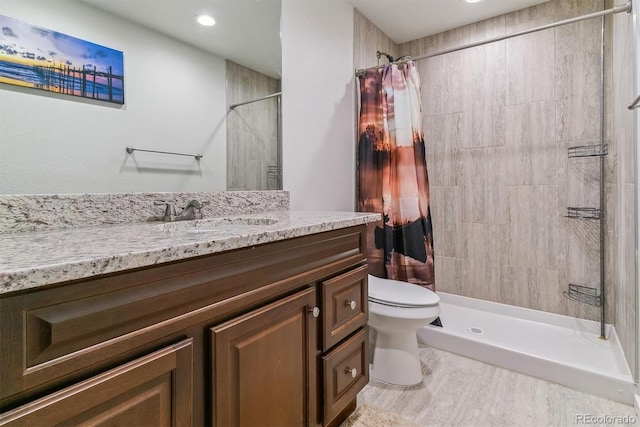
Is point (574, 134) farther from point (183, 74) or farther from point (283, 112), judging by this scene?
point (183, 74)

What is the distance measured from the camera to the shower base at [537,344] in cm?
156

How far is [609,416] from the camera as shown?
1.41 m

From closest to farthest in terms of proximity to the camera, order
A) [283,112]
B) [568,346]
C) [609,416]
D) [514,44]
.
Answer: [609,416]
[283,112]
[568,346]
[514,44]

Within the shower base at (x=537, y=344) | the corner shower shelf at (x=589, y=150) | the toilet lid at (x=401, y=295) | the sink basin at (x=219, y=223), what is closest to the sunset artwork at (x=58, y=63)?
the sink basin at (x=219, y=223)

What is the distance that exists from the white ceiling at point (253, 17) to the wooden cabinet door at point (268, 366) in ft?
3.92

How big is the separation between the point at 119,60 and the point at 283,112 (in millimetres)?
808

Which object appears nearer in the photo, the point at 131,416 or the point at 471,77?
the point at 131,416

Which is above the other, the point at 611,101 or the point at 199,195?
the point at 611,101

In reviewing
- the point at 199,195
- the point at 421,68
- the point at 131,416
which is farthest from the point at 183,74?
the point at 421,68

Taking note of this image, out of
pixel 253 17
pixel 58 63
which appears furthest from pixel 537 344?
pixel 58 63

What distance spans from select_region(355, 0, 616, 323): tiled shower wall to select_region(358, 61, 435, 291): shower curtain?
1.81ft

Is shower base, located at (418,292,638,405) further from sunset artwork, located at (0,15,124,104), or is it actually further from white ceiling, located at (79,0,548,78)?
sunset artwork, located at (0,15,124,104)

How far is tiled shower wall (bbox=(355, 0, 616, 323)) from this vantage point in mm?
2127

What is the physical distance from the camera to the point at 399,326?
1.62 metres
